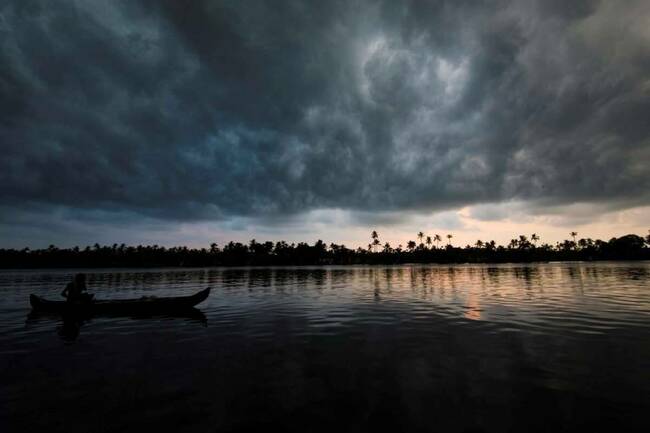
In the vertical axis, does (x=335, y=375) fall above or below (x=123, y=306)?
below

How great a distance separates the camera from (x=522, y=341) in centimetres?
1376

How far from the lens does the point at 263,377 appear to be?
1012cm

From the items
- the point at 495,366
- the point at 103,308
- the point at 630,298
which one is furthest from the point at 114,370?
the point at 630,298

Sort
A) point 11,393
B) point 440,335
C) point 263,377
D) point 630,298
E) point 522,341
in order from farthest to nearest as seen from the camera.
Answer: point 630,298 < point 440,335 < point 522,341 < point 263,377 < point 11,393

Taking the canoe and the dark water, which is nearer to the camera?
the dark water

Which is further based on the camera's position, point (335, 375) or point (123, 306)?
point (123, 306)

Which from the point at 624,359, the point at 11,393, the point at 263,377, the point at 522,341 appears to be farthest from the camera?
the point at 522,341

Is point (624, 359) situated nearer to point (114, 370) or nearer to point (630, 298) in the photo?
point (114, 370)

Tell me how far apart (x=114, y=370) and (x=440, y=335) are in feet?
47.0

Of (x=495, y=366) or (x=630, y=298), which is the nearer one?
(x=495, y=366)

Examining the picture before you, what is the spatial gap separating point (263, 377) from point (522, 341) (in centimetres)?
1171

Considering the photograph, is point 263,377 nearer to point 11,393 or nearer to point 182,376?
point 182,376

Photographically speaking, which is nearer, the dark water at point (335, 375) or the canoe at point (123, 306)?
the dark water at point (335, 375)

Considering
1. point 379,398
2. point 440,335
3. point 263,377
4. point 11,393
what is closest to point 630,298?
point 440,335
